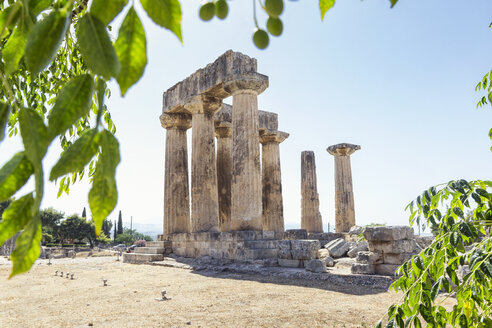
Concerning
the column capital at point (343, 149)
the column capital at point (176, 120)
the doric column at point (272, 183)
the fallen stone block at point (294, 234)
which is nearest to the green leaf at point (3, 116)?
the doric column at point (272, 183)

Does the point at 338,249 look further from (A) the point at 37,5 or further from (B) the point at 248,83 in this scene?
(A) the point at 37,5

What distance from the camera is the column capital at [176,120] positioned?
21000 mm

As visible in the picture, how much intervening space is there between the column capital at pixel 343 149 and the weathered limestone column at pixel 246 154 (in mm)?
11769

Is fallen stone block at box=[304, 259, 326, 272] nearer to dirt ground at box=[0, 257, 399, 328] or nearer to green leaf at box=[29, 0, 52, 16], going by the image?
dirt ground at box=[0, 257, 399, 328]

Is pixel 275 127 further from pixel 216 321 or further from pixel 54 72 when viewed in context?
pixel 54 72

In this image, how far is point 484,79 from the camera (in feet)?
10.9

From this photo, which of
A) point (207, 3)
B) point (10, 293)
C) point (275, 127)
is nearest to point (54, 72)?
point (207, 3)

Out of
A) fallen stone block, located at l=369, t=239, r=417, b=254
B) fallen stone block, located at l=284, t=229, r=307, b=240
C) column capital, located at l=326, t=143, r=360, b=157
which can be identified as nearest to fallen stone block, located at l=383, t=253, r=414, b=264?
fallen stone block, located at l=369, t=239, r=417, b=254

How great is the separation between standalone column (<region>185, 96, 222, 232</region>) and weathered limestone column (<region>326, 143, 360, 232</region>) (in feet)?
34.4

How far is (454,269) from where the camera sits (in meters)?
2.25

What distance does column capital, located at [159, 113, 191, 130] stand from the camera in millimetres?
21000

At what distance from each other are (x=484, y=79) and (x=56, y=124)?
3643 millimetres

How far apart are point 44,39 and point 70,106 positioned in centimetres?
11

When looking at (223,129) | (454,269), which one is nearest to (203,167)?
(223,129)
